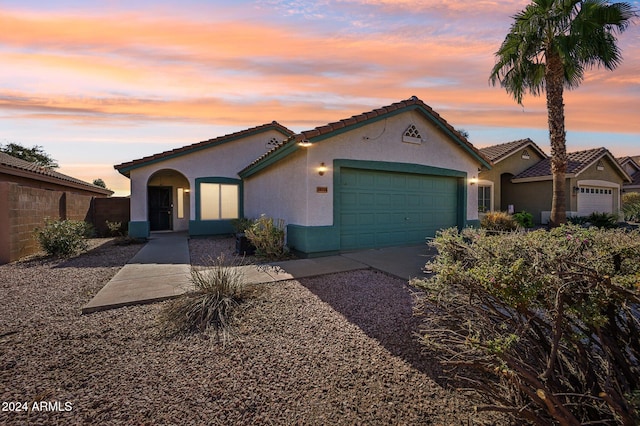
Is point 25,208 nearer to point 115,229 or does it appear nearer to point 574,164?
point 115,229

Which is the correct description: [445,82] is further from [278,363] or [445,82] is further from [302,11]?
[278,363]

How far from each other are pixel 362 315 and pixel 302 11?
6.22 m

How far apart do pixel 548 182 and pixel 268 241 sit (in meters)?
18.5

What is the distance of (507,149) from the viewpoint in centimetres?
1938

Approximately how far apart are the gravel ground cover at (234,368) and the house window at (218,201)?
908cm

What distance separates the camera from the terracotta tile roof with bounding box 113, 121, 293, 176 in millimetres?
12312

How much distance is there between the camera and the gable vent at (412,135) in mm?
9635

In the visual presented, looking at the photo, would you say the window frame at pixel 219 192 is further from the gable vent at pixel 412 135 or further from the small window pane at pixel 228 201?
the gable vent at pixel 412 135

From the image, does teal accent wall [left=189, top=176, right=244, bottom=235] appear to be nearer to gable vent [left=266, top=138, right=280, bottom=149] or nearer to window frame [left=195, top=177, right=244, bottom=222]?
window frame [left=195, top=177, right=244, bottom=222]

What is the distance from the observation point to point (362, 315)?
13.8 feet

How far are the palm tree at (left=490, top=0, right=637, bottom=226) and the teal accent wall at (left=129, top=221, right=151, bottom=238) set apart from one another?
57.0ft

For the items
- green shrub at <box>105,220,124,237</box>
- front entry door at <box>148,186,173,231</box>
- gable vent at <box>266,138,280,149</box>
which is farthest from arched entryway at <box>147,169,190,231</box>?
gable vent at <box>266,138,280,149</box>

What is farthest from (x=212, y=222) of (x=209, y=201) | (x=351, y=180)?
(x=351, y=180)

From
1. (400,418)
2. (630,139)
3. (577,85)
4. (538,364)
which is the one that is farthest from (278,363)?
(630,139)
